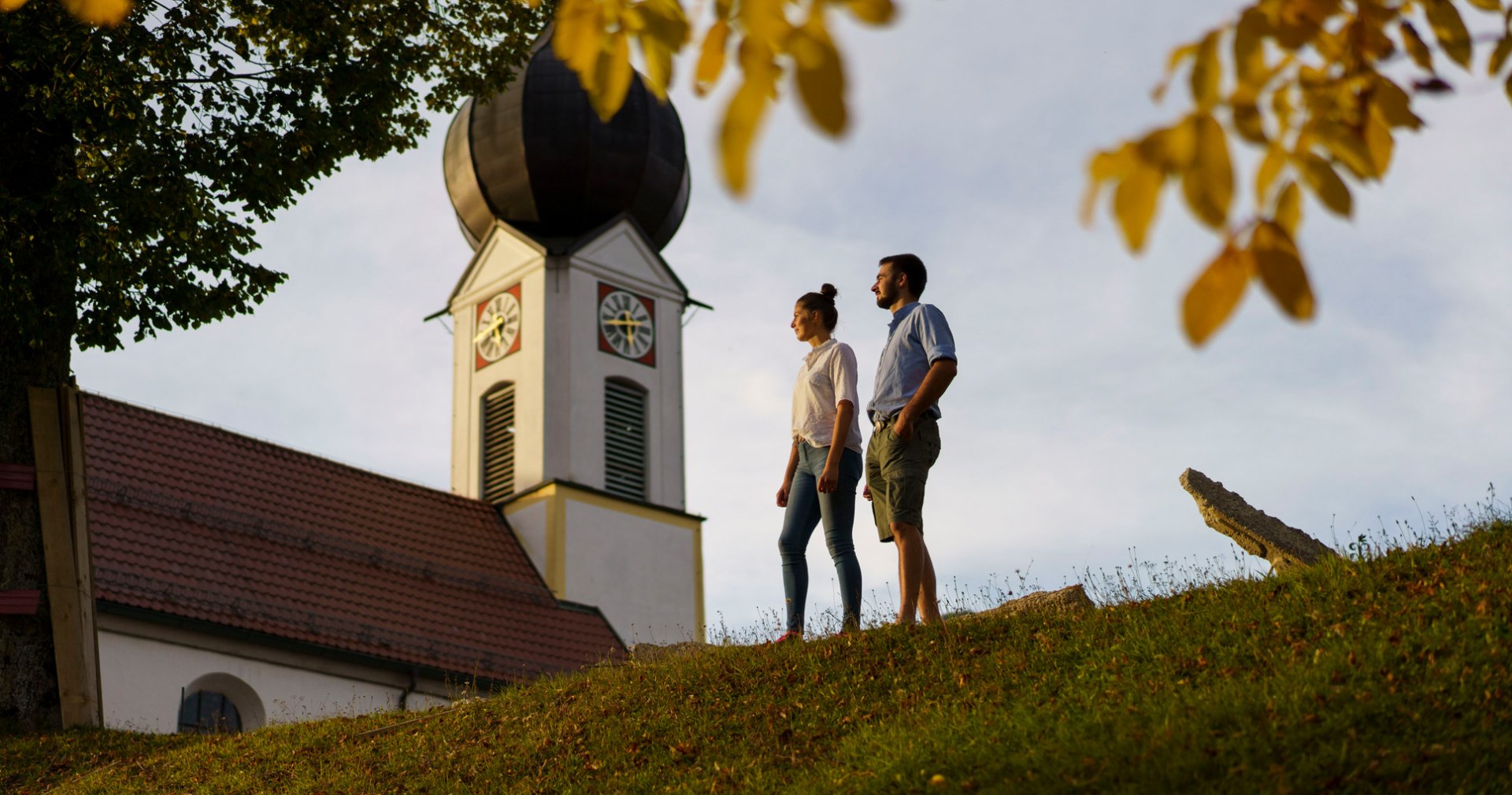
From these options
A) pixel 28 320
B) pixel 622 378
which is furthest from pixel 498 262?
pixel 28 320

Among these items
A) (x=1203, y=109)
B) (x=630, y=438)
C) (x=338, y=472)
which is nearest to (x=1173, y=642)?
(x=1203, y=109)

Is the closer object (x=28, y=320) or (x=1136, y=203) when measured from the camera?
(x=1136, y=203)

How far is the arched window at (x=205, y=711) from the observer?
24.5 meters

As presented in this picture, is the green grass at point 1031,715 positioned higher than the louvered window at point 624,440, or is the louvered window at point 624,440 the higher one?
the louvered window at point 624,440

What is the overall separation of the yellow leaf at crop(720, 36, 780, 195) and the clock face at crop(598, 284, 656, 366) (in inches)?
1355

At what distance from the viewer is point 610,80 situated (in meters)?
3.37

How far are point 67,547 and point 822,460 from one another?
612cm

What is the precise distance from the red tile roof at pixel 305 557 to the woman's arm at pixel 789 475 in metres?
16.3

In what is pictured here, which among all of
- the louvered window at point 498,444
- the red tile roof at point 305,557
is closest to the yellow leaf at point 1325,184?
the red tile roof at point 305,557

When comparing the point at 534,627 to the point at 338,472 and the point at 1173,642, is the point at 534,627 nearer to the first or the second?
the point at 338,472

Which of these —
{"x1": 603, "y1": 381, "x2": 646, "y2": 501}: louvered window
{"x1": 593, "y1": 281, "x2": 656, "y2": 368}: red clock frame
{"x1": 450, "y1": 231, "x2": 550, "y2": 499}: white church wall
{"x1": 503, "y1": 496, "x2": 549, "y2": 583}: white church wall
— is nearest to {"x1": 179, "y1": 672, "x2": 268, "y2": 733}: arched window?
{"x1": 503, "y1": 496, "x2": 549, "y2": 583}: white church wall

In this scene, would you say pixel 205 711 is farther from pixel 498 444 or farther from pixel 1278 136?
pixel 1278 136

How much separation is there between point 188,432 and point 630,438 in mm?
10913

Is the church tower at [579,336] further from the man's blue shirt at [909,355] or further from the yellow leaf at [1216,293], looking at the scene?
the yellow leaf at [1216,293]
